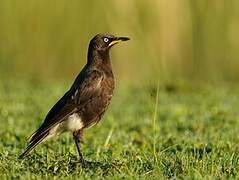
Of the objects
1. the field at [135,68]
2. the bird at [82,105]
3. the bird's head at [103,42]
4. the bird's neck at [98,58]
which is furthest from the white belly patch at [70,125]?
the bird's head at [103,42]

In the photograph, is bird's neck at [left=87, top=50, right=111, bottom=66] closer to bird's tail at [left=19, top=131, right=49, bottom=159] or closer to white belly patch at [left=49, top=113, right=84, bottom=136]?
white belly patch at [left=49, top=113, right=84, bottom=136]

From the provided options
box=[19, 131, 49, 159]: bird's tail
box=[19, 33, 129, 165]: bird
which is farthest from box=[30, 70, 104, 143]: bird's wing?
box=[19, 131, 49, 159]: bird's tail

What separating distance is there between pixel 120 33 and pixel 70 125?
6575 mm

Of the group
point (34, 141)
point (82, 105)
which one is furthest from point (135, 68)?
point (34, 141)

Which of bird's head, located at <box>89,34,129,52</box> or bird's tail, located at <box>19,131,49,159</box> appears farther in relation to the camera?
bird's head, located at <box>89,34,129,52</box>

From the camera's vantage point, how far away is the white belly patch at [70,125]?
265 inches

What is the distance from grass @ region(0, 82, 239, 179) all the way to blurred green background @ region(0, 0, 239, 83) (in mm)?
1268

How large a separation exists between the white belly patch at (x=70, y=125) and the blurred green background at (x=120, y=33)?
6436 millimetres

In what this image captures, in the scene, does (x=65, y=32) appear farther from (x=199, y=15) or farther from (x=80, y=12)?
(x=199, y=15)

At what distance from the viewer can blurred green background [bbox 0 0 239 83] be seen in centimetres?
1341

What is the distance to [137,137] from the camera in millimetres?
8195

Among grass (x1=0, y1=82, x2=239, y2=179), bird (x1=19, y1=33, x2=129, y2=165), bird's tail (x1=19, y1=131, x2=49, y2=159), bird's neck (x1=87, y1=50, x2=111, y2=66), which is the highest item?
bird's neck (x1=87, y1=50, x2=111, y2=66)

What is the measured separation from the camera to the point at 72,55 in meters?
13.9

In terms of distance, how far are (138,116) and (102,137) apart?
1.64m
